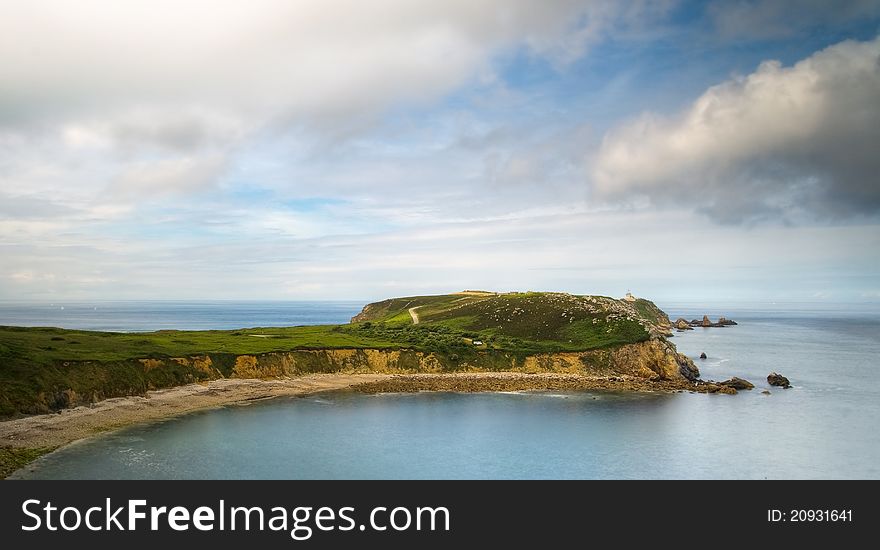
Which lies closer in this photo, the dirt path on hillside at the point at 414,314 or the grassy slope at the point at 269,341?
the grassy slope at the point at 269,341

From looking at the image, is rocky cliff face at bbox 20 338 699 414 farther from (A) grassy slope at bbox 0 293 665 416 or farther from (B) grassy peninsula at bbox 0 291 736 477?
(A) grassy slope at bbox 0 293 665 416

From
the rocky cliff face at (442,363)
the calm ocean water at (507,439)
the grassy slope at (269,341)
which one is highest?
the grassy slope at (269,341)

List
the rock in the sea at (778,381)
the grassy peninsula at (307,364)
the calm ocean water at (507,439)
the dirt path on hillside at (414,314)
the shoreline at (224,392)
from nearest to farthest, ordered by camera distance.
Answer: the calm ocean water at (507,439) < the shoreline at (224,392) < the grassy peninsula at (307,364) < the rock in the sea at (778,381) < the dirt path on hillside at (414,314)

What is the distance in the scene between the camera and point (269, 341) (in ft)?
333

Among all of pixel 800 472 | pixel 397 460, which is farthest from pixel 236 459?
pixel 800 472

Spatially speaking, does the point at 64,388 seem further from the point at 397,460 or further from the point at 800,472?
the point at 800,472

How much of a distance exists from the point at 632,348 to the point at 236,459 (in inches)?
3112

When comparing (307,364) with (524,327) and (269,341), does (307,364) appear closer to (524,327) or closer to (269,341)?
(269,341)

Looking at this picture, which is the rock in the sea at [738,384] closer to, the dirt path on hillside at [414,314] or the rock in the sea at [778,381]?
the rock in the sea at [778,381]

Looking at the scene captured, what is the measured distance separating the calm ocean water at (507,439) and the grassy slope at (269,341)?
13545 millimetres

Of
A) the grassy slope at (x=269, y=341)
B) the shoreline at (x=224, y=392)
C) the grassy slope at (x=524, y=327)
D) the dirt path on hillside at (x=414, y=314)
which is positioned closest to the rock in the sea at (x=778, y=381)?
the shoreline at (x=224, y=392)

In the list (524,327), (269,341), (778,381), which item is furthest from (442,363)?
(778,381)

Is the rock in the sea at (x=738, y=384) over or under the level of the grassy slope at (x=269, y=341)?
under

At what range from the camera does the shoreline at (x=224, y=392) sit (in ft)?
158
